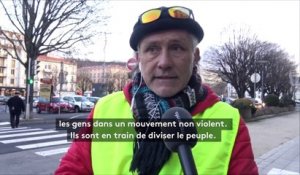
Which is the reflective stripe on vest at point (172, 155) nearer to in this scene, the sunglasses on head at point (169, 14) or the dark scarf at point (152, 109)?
the dark scarf at point (152, 109)

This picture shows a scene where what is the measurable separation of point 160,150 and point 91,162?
1.24 ft

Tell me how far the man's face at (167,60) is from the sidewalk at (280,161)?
6944 millimetres

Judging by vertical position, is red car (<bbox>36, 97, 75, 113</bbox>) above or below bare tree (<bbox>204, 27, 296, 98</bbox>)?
below

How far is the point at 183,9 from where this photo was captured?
6.33 ft

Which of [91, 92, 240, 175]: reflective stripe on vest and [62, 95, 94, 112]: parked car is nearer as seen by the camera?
[91, 92, 240, 175]: reflective stripe on vest

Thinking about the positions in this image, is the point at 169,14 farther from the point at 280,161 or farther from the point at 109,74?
the point at 109,74

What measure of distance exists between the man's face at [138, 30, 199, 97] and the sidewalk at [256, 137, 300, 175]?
694 cm

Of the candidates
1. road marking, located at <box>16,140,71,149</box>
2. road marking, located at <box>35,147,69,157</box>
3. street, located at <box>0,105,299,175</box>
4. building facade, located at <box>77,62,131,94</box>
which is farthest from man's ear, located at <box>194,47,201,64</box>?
building facade, located at <box>77,62,131,94</box>

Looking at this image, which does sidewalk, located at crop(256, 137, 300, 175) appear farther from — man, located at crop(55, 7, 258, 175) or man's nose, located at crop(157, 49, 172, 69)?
man's nose, located at crop(157, 49, 172, 69)

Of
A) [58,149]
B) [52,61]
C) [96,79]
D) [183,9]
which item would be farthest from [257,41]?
[52,61]

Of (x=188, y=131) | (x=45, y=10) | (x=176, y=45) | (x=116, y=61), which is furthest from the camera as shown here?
(x=116, y=61)

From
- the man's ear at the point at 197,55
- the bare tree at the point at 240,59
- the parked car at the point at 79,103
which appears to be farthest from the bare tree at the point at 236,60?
the man's ear at the point at 197,55

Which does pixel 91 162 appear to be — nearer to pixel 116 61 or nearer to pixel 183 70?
pixel 183 70

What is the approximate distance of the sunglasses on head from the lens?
189cm
